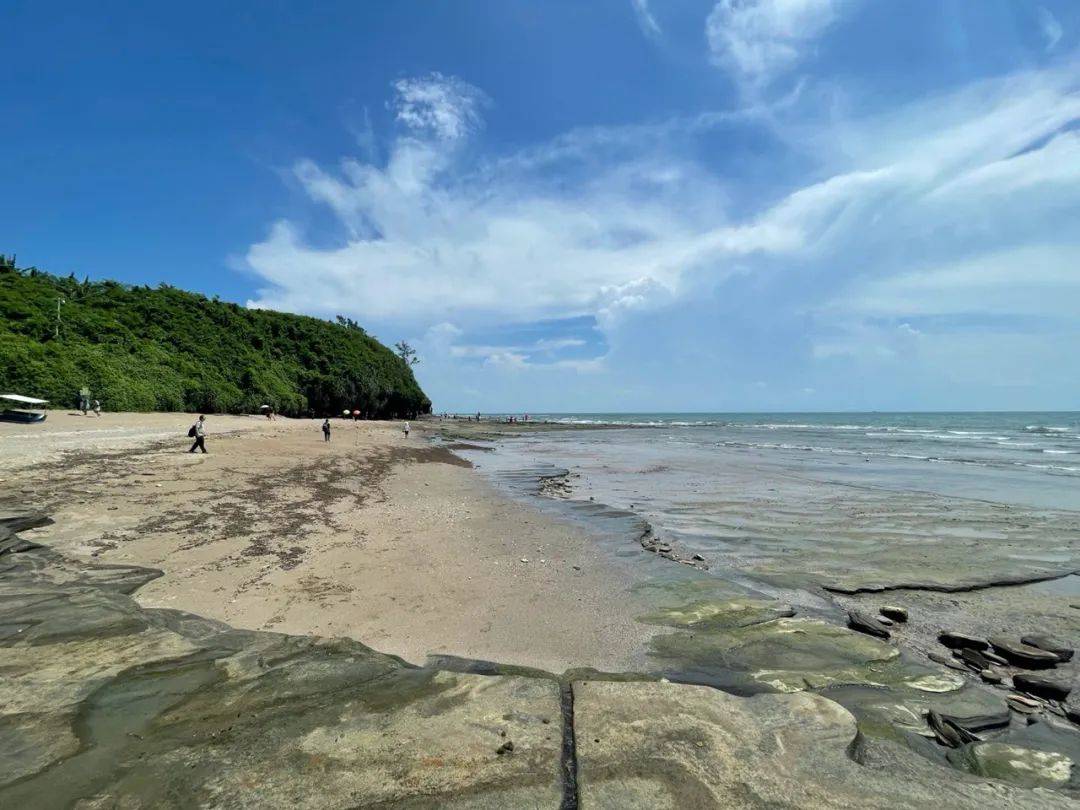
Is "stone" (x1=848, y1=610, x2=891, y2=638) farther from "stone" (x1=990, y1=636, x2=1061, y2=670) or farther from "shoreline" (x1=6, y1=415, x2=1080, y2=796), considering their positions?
"stone" (x1=990, y1=636, x2=1061, y2=670)

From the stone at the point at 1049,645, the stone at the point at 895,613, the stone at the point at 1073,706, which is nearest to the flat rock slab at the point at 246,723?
the stone at the point at 1073,706

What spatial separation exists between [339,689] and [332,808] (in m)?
1.51

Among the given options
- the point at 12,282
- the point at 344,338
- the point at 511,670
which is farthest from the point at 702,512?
the point at 344,338

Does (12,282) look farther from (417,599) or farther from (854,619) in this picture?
(854,619)

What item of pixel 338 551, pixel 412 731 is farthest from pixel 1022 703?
pixel 338 551

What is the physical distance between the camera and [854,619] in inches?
263

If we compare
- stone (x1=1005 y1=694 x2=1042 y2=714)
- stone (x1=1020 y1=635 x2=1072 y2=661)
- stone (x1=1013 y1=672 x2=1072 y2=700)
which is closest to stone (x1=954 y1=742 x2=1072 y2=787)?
stone (x1=1005 y1=694 x2=1042 y2=714)

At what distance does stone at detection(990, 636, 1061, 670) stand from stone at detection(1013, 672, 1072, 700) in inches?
12.7

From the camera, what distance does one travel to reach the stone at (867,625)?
6.34 metres

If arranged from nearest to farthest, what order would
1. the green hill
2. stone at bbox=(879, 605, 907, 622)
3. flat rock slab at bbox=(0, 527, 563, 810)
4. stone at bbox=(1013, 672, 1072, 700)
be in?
flat rock slab at bbox=(0, 527, 563, 810) → stone at bbox=(1013, 672, 1072, 700) → stone at bbox=(879, 605, 907, 622) → the green hill

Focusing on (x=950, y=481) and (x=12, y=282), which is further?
(x=12, y=282)

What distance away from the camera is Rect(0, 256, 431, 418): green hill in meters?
33.4

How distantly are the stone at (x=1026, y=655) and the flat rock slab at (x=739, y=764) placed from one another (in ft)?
10.1

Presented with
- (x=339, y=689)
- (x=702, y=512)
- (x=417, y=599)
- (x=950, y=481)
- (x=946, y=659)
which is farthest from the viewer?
(x=950, y=481)
